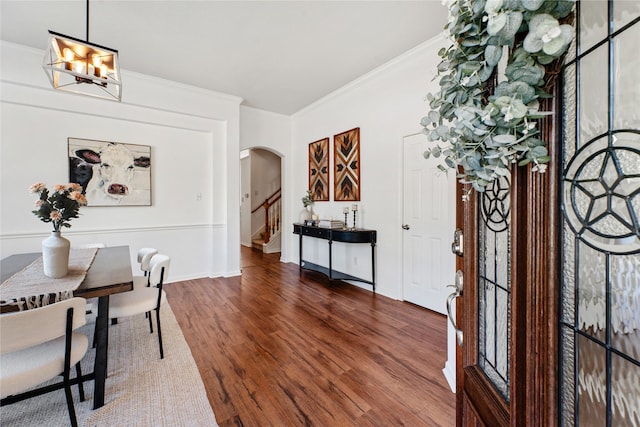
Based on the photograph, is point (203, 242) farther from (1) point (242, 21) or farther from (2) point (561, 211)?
(2) point (561, 211)

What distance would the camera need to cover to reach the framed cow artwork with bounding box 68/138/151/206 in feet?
12.0

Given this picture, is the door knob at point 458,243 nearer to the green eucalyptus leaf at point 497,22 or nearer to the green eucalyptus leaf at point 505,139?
the green eucalyptus leaf at point 505,139

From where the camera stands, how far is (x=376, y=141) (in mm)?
3836

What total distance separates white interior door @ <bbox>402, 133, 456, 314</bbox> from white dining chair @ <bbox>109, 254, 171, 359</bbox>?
8.86 feet

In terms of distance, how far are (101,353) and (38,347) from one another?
312mm

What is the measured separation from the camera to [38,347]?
1.55m

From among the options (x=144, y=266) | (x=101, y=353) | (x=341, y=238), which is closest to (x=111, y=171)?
(x=144, y=266)

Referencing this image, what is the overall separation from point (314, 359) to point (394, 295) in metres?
1.72

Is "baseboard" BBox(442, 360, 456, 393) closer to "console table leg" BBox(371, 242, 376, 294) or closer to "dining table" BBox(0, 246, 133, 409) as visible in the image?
"console table leg" BBox(371, 242, 376, 294)

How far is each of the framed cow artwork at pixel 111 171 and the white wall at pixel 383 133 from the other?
2905mm

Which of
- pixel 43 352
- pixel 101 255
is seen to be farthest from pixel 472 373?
pixel 101 255

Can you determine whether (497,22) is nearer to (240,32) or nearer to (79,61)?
(79,61)

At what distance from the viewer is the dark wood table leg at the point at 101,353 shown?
1.70 m

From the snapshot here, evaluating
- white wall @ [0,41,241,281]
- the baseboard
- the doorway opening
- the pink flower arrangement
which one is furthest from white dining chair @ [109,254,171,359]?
the doorway opening
